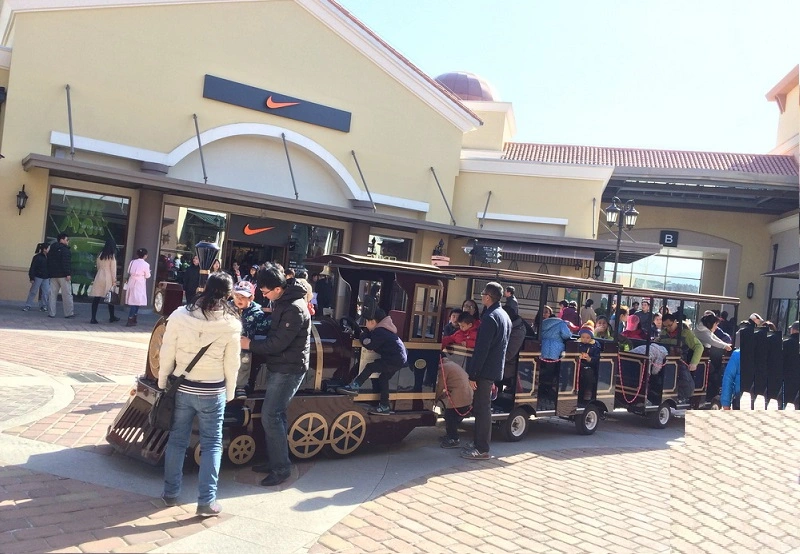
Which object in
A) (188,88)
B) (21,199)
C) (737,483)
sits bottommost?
(737,483)

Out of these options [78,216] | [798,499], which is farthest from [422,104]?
[798,499]

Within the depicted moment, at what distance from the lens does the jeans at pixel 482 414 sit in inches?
300

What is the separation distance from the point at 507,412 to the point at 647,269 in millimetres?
26028

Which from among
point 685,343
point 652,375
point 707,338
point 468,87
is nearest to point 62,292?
point 652,375

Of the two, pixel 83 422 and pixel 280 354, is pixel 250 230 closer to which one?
pixel 83 422

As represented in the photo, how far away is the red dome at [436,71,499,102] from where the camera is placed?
108ft

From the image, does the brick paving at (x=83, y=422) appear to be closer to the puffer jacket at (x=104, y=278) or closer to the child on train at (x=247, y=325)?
the child on train at (x=247, y=325)

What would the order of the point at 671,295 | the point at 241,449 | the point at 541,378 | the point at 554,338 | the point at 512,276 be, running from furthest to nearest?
the point at 671,295 < the point at 541,378 < the point at 554,338 < the point at 512,276 < the point at 241,449

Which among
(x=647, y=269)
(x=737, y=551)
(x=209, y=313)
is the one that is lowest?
(x=737, y=551)

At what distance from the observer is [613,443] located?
9.29 metres

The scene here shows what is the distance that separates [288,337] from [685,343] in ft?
25.5

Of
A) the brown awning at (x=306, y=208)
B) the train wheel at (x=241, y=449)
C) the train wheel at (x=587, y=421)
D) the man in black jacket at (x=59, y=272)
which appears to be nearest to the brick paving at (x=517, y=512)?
the train wheel at (x=241, y=449)

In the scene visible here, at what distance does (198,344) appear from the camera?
16.4ft

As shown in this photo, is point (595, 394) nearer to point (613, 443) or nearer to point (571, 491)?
point (613, 443)
